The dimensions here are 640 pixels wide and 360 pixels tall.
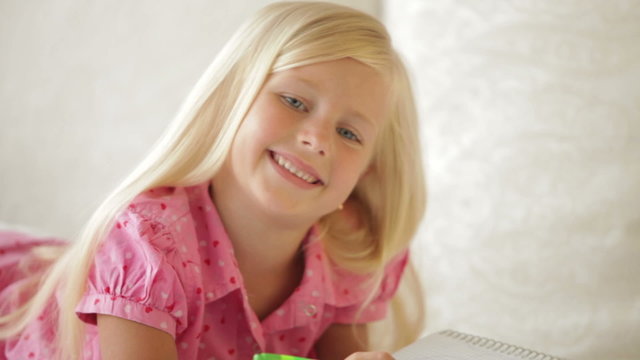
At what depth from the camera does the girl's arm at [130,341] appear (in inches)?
25.6

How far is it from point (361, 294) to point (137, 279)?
360mm

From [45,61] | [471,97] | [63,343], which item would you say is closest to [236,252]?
[63,343]

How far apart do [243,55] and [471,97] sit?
13.3 inches

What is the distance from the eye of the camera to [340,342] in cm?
94

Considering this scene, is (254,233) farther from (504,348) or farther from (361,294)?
(504,348)

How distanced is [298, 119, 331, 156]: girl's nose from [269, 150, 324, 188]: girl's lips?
2cm

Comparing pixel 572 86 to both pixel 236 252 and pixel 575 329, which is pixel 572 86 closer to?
pixel 575 329

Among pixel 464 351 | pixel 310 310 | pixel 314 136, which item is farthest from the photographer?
pixel 310 310

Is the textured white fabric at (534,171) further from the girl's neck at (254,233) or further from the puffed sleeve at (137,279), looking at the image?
the puffed sleeve at (137,279)

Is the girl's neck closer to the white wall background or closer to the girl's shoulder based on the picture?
the girl's shoulder

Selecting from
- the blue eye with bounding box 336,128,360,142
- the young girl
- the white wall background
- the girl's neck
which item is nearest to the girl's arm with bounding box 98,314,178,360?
the young girl

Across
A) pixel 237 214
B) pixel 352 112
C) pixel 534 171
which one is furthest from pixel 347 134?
pixel 534 171

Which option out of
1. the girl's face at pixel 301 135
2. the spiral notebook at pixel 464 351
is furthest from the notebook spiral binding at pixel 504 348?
the girl's face at pixel 301 135

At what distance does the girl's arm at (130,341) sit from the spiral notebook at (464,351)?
0.22m
